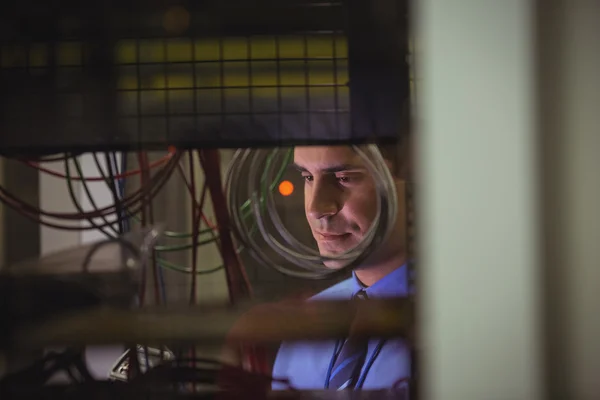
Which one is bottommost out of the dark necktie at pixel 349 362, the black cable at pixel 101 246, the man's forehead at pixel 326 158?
the dark necktie at pixel 349 362

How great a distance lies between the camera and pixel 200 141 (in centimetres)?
97

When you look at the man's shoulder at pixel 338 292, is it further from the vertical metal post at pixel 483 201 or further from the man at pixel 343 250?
the vertical metal post at pixel 483 201

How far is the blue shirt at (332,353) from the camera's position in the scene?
3.10 ft

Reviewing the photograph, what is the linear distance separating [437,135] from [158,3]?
0.58 metres

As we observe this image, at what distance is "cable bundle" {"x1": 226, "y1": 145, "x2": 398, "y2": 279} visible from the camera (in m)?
0.96

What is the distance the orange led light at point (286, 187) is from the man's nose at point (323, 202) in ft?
0.12

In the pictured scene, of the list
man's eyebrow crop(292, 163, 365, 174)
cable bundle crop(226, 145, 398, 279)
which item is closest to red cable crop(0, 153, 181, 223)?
cable bundle crop(226, 145, 398, 279)

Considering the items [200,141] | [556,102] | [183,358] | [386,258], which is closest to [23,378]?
[183,358]

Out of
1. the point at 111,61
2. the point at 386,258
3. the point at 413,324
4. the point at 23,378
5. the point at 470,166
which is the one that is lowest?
the point at 23,378

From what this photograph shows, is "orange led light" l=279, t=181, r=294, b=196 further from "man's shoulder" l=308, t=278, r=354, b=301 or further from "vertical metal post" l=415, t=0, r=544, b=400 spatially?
"vertical metal post" l=415, t=0, r=544, b=400

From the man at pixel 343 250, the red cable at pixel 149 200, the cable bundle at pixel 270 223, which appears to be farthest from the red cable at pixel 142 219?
the man at pixel 343 250

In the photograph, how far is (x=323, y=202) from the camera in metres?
0.98

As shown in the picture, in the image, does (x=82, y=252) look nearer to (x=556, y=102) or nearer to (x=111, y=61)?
(x=111, y=61)

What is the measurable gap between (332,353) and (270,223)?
27 centimetres
